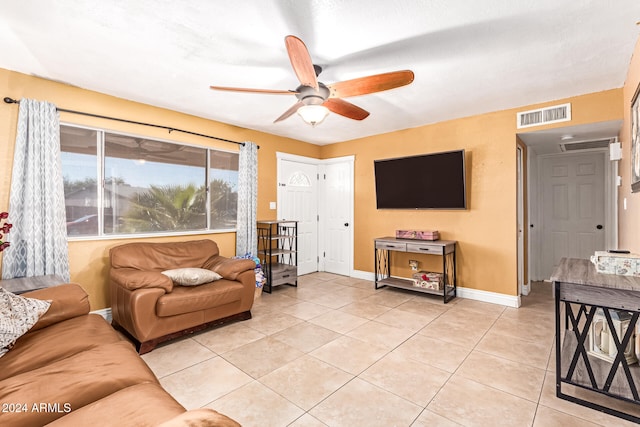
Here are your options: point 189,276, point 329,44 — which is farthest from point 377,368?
point 329,44

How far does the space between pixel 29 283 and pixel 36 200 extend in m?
0.83

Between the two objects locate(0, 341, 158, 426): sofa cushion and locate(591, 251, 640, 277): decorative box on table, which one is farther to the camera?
locate(591, 251, 640, 277): decorative box on table

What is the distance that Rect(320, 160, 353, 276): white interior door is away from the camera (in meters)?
5.50

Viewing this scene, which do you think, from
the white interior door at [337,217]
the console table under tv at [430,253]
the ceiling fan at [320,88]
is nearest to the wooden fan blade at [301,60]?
the ceiling fan at [320,88]

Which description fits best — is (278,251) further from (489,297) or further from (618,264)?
(618,264)

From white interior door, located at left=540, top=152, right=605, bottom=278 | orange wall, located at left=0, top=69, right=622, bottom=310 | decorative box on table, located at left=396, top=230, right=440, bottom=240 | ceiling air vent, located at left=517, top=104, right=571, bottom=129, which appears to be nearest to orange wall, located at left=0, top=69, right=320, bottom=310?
orange wall, located at left=0, top=69, right=622, bottom=310

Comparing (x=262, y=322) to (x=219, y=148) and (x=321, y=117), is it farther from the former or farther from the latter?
(x=219, y=148)

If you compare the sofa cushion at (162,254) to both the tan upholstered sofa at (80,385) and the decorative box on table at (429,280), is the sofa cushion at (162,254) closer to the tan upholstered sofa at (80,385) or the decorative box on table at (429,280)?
the tan upholstered sofa at (80,385)

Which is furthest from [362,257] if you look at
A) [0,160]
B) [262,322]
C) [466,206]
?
[0,160]

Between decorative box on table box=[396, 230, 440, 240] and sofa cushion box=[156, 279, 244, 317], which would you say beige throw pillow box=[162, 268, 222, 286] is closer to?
sofa cushion box=[156, 279, 244, 317]

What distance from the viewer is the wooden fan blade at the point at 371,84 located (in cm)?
204

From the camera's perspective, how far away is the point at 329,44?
2236 mm

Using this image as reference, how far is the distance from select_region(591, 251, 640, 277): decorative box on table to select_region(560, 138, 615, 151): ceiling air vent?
9.50 ft

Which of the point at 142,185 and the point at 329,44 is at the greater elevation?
the point at 329,44
